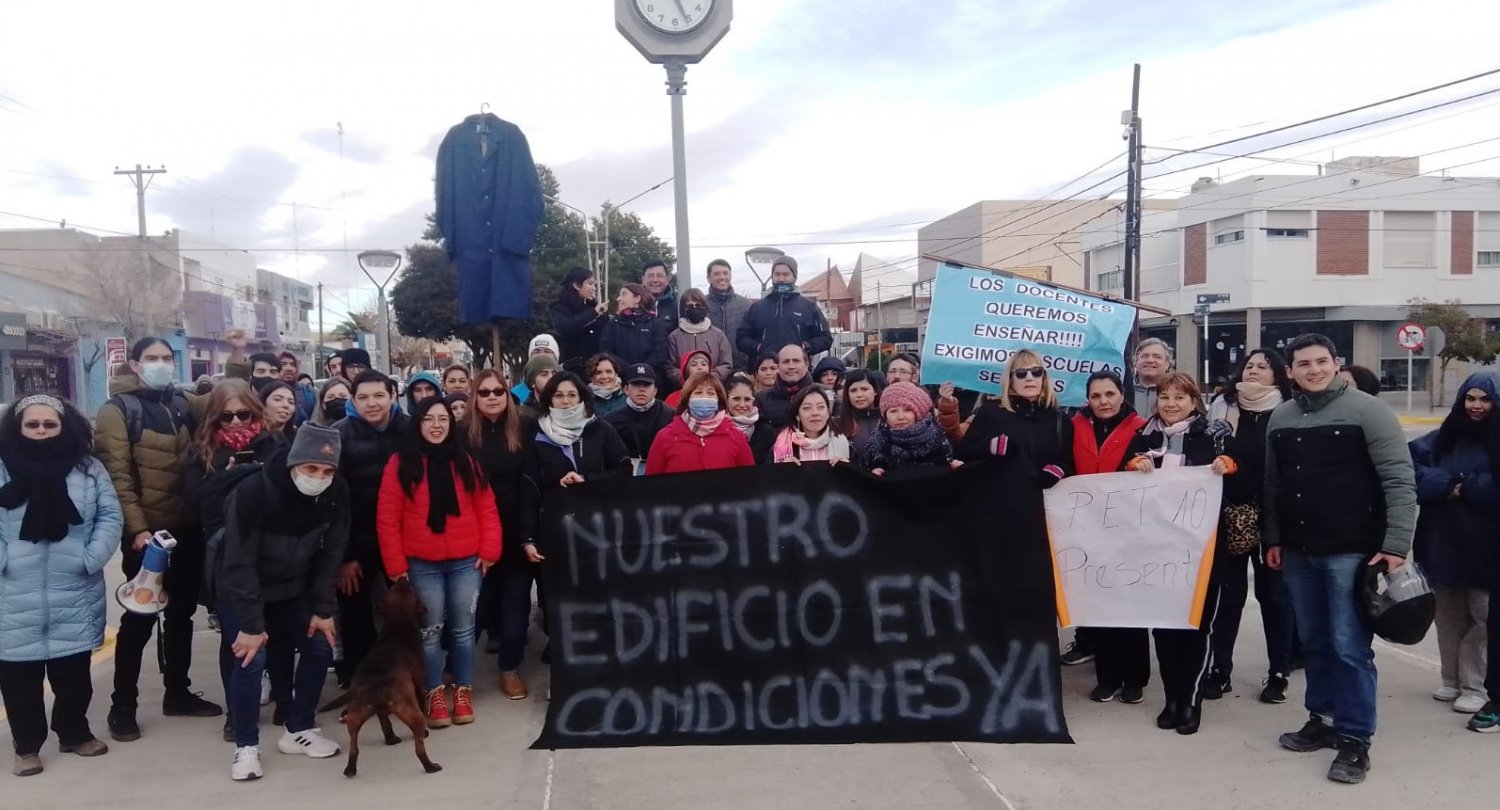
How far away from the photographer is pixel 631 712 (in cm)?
461

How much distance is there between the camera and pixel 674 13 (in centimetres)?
758

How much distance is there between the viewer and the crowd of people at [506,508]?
4.23 meters

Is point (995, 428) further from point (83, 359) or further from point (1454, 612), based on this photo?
point (83, 359)

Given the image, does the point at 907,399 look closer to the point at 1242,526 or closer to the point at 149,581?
the point at 1242,526

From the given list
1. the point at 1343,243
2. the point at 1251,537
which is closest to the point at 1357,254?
the point at 1343,243

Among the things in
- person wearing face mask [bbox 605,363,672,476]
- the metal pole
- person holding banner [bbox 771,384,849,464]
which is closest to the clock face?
the metal pole

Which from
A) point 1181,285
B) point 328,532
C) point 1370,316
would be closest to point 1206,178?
point 1181,285

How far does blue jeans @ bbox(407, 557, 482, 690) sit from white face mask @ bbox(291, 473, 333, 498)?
0.65m

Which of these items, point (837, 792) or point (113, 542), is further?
point (113, 542)

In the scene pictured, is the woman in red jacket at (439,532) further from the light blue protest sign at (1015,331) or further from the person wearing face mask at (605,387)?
the light blue protest sign at (1015,331)

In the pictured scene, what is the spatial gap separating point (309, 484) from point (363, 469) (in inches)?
27.6

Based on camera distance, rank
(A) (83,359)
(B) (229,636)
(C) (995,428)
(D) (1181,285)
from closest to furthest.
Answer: (B) (229,636), (C) (995,428), (A) (83,359), (D) (1181,285)

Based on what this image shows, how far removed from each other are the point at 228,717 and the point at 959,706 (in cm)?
346

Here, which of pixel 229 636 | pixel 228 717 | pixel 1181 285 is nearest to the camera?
pixel 229 636
